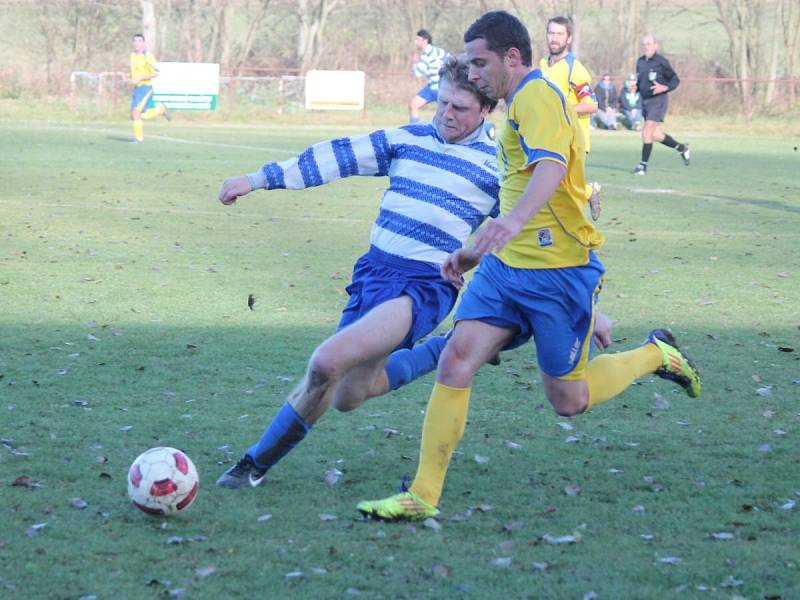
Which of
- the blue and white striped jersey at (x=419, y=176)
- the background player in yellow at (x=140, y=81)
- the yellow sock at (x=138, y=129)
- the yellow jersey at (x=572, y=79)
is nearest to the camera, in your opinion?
the blue and white striped jersey at (x=419, y=176)

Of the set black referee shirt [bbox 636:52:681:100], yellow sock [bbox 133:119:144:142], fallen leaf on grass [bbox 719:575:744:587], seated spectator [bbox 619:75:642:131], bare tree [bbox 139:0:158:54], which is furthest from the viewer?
bare tree [bbox 139:0:158:54]

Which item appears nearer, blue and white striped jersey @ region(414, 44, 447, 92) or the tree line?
blue and white striped jersey @ region(414, 44, 447, 92)

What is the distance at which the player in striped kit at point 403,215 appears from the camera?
15.7 ft

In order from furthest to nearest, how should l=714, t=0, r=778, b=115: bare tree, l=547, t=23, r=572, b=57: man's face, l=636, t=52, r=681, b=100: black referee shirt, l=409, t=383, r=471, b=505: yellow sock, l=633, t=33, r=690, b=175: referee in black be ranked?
1. l=714, t=0, r=778, b=115: bare tree
2. l=636, t=52, r=681, b=100: black referee shirt
3. l=633, t=33, r=690, b=175: referee in black
4. l=547, t=23, r=572, b=57: man's face
5. l=409, t=383, r=471, b=505: yellow sock

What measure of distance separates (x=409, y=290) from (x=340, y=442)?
3.34 ft

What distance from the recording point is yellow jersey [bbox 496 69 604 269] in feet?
14.2

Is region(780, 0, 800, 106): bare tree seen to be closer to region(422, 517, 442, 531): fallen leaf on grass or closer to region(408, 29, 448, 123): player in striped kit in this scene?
region(408, 29, 448, 123): player in striped kit

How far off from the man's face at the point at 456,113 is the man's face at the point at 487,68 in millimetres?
286

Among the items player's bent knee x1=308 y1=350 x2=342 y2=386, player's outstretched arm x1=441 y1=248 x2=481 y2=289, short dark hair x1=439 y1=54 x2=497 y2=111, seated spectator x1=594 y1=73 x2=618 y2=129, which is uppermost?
short dark hair x1=439 y1=54 x2=497 y2=111

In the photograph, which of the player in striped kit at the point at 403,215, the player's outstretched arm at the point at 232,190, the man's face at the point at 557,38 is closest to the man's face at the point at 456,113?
the player in striped kit at the point at 403,215

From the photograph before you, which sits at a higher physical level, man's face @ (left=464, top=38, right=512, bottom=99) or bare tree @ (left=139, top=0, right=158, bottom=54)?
man's face @ (left=464, top=38, right=512, bottom=99)

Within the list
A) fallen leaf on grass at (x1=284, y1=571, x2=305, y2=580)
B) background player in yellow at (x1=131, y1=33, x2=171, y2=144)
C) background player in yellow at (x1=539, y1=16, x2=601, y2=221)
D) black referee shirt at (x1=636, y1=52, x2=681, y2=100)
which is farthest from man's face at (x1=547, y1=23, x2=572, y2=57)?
background player in yellow at (x1=131, y1=33, x2=171, y2=144)

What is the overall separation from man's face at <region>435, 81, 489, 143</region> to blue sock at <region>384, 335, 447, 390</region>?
977 millimetres

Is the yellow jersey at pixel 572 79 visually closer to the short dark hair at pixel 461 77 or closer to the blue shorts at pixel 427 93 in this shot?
the short dark hair at pixel 461 77
